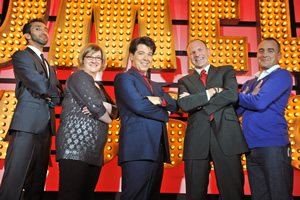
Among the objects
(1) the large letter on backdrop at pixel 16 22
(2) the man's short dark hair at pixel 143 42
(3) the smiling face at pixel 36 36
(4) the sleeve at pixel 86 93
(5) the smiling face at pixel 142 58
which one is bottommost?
(4) the sleeve at pixel 86 93

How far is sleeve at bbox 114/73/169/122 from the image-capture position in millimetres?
2871

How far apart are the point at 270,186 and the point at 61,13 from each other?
3.89 m

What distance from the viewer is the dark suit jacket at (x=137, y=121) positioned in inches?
110

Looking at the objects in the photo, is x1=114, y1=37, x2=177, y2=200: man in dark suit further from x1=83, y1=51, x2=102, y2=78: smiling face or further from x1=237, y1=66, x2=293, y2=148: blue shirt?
x1=237, y1=66, x2=293, y2=148: blue shirt

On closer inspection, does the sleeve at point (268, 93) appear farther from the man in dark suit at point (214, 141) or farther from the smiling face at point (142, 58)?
the smiling face at point (142, 58)

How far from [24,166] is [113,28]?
2566mm

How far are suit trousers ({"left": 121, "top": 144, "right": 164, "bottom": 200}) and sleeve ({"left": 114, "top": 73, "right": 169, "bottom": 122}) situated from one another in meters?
0.45

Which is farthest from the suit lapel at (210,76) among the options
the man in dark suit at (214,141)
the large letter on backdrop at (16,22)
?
the large letter on backdrop at (16,22)

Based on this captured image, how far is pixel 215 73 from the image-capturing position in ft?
11.2

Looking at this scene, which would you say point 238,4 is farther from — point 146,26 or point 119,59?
point 119,59

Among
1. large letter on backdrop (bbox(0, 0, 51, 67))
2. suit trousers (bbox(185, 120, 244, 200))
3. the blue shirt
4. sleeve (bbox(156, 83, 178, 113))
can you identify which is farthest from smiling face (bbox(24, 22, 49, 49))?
the blue shirt

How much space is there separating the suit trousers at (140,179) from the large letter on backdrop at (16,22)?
2876 mm

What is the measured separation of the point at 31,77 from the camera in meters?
3.19

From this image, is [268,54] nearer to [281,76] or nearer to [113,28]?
[281,76]
